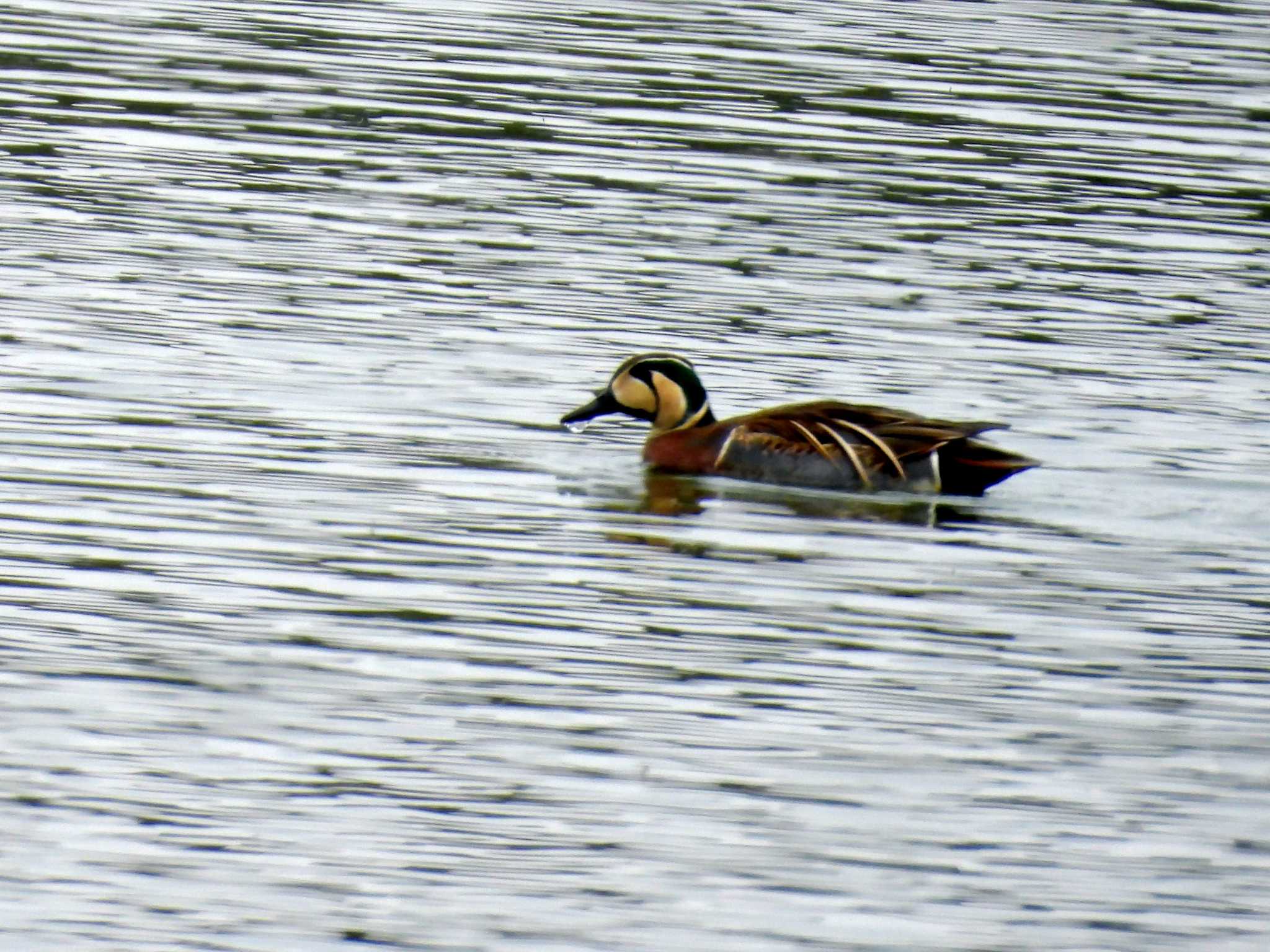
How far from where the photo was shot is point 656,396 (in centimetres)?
1346

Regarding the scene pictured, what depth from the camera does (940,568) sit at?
11.3m

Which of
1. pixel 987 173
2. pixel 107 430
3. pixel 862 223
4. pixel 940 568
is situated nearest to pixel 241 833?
pixel 940 568

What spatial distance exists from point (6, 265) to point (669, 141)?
22.7ft

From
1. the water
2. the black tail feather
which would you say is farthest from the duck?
the water

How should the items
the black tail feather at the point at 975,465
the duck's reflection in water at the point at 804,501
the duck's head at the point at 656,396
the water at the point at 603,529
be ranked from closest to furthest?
the water at the point at 603,529
the duck's reflection in water at the point at 804,501
the black tail feather at the point at 975,465
the duck's head at the point at 656,396

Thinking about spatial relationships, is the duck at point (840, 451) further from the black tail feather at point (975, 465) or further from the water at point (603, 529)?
the water at point (603, 529)

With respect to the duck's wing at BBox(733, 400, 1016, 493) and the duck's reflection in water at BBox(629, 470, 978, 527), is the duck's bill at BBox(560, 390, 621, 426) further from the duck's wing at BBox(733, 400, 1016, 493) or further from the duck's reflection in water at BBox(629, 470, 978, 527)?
the duck's wing at BBox(733, 400, 1016, 493)

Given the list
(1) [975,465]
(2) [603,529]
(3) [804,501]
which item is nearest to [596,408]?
(3) [804,501]

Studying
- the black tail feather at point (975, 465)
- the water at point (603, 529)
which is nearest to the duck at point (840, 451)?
the black tail feather at point (975, 465)

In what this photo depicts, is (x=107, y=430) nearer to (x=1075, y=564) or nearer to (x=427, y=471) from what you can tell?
(x=427, y=471)

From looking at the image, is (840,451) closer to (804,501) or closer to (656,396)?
(804,501)

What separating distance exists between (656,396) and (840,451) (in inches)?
44.4

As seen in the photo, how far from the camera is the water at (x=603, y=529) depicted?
7711mm

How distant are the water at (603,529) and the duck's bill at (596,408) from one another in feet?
0.48
